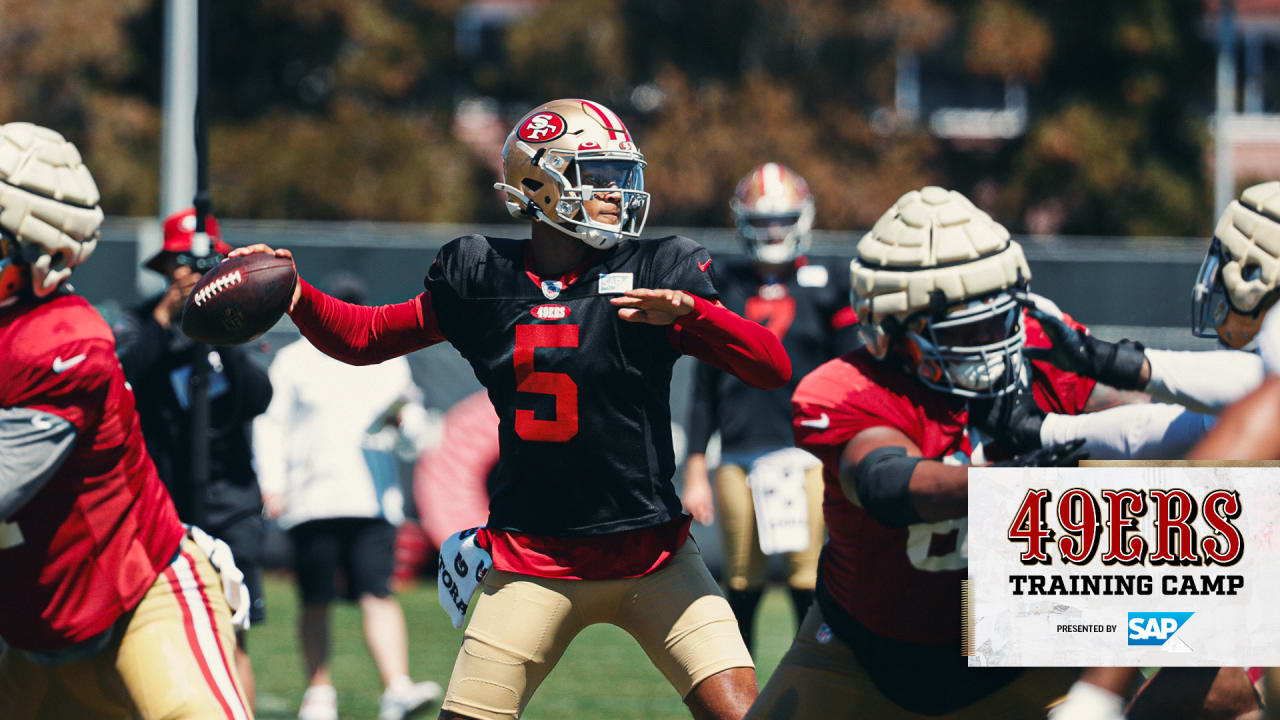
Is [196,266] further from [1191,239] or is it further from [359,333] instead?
[1191,239]

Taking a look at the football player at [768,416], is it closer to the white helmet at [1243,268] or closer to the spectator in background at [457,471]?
the white helmet at [1243,268]

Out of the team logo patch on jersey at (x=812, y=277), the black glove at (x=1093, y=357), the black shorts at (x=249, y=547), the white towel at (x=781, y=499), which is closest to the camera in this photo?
the black glove at (x=1093, y=357)

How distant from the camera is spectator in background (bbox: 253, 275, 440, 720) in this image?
20.7 feet

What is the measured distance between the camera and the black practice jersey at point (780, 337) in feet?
19.7

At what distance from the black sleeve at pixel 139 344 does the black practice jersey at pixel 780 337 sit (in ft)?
6.60

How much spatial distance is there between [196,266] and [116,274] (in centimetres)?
678

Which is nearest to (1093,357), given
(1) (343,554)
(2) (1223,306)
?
(2) (1223,306)

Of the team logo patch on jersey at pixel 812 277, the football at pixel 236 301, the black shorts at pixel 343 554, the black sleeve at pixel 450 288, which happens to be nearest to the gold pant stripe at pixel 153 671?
the football at pixel 236 301

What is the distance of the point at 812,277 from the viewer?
6160mm

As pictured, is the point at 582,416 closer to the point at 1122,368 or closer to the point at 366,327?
the point at 366,327

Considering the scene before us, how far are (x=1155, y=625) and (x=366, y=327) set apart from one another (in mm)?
1929

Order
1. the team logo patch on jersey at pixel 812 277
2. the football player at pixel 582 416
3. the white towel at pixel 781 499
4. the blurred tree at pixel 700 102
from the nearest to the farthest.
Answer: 1. the football player at pixel 582 416
2. the white towel at pixel 781 499
3. the team logo patch on jersey at pixel 812 277
4. the blurred tree at pixel 700 102

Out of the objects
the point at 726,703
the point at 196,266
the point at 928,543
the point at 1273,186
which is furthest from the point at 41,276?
the point at 1273,186

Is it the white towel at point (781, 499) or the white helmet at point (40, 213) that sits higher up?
the white helmet at point (40, 213)
